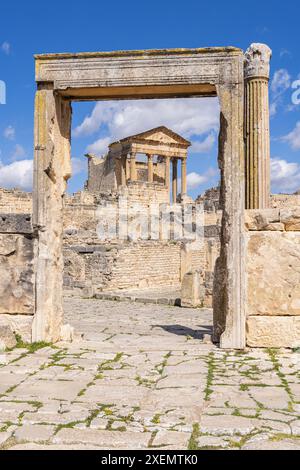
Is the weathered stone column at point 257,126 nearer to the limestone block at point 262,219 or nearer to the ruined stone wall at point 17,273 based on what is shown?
the limestone block at point 262,219

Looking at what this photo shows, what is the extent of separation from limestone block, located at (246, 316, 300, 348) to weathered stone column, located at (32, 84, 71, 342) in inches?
99.4

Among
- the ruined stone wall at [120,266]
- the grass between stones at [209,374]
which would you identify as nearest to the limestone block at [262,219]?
the grass between stones at [209,374]

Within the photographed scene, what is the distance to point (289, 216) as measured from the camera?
6.43 meters

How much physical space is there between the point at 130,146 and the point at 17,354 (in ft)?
123

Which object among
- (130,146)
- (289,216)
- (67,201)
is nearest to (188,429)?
(289,216)

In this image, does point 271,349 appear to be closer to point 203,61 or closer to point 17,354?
point 17,354

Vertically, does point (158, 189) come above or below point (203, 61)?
above

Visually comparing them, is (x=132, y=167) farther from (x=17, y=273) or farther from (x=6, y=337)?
(x=6, y=337)

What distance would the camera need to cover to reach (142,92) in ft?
23.5

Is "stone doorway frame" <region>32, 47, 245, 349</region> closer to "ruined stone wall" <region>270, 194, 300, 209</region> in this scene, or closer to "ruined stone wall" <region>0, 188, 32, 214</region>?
"ruined stone wall" <region>0, 188, 32, 214</region>

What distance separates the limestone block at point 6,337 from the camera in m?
6.32

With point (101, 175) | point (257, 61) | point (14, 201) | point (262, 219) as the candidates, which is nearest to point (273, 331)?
point (262, 219)

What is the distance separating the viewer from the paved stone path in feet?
11.2

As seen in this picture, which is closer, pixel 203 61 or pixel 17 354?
pixel 17 354
